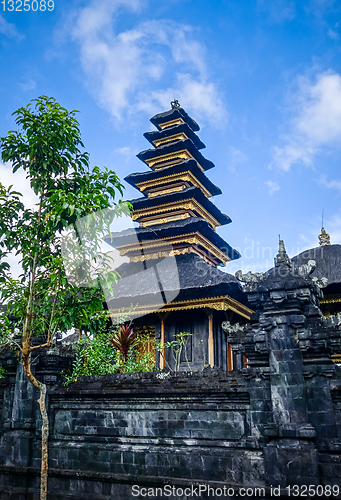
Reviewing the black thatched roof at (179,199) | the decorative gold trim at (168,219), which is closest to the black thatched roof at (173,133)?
the black thatched roof at (179,199)

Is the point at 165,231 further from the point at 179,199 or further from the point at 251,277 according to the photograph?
the point at 251,277

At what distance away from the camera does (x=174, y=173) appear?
23672 millimetres

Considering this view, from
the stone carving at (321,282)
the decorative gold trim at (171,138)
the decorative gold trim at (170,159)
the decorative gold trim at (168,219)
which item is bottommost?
the stone carving at (321,282)

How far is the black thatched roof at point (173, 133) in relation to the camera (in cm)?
2498

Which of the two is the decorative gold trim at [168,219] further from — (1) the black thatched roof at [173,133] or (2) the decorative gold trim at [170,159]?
(1) the black thatched roof at [173,133]

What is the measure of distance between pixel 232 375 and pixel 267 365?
0.77m

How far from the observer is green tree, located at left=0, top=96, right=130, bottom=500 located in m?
9.13

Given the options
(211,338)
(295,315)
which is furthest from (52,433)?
(211,338)

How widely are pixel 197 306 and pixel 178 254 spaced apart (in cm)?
447

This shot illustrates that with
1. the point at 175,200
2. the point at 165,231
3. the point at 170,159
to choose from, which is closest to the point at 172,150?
the point at 170,159

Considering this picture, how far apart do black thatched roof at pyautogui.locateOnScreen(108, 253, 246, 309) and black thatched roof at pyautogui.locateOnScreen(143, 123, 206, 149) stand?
872cm

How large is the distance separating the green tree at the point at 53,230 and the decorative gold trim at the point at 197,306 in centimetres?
766

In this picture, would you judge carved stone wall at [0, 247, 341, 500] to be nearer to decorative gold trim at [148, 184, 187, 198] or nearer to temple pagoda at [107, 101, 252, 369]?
temple pagoda at [107, 101, 252, 369]

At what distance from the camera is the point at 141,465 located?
8.93 m
